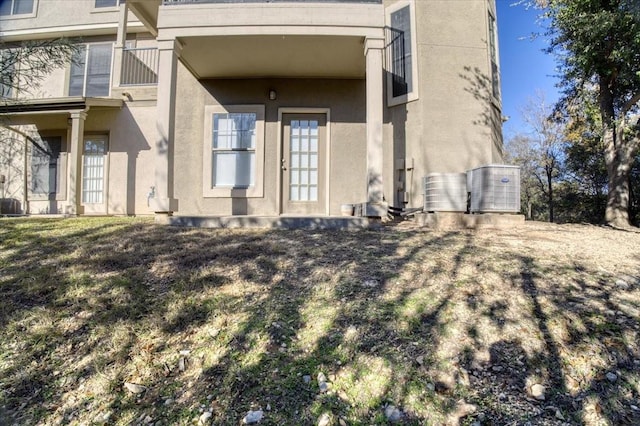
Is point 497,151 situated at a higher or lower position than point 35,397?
higher

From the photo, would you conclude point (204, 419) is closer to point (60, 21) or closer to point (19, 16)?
point (60, 21)

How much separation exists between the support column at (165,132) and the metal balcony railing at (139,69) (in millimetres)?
3485

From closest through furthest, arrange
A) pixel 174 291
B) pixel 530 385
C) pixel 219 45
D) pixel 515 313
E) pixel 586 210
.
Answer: pixel 530 385, pixel 515 313, pixel 174 291, pixel 219 45, pixel 586 210

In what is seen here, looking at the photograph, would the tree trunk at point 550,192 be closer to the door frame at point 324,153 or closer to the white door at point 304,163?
the door frame at point 324,153

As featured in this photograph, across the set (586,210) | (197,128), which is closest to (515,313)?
(197,128)

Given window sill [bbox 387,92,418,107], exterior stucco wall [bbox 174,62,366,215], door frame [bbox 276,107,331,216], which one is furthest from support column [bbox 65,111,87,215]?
window sill [bbox 387,92,418,107]

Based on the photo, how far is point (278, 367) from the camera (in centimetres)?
205

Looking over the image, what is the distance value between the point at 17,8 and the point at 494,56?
1258cm

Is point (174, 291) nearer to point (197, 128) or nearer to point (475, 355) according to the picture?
point (475, 355)

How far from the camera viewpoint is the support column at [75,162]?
25.9 feet

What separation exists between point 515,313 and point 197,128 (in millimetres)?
6437

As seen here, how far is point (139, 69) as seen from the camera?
8.78 meters

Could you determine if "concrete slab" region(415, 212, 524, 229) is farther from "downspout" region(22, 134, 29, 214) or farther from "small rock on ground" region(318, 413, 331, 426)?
"downspout" region(22, 134, 29, 214)

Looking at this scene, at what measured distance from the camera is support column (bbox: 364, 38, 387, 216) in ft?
17.5
